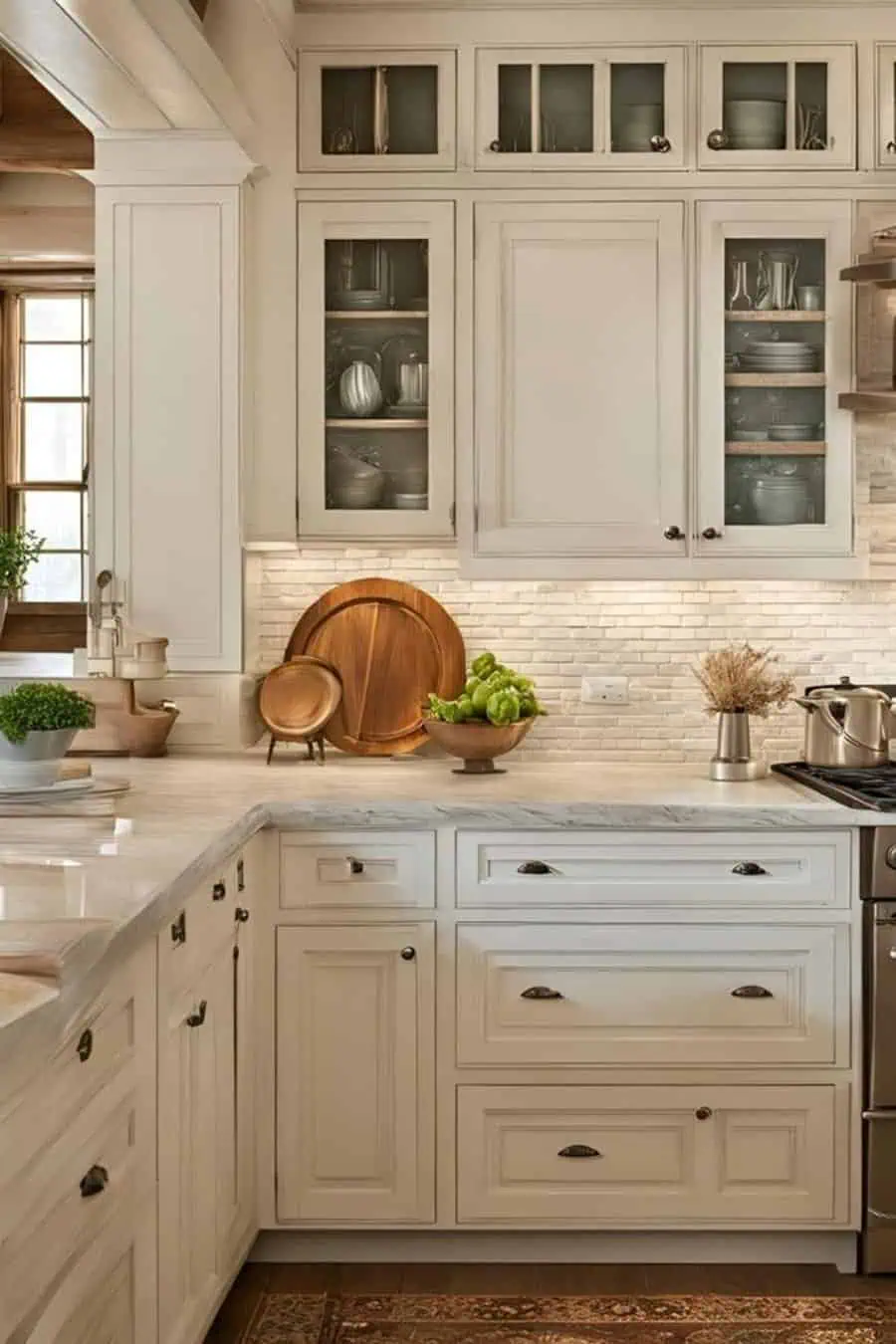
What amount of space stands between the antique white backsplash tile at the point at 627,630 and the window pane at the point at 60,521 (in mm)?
553

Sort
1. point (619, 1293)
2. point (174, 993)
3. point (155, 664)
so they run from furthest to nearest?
point (155, 664) < point (619, 1293) < point (174, 993)

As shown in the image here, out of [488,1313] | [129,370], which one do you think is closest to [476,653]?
[129,370]

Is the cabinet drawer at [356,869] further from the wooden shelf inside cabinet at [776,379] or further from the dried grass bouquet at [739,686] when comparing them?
the wooden shelf inside cabinet at [776,379]

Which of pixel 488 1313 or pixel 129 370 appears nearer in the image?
pixel 488 1313

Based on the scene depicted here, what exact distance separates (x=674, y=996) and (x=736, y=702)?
741 mm

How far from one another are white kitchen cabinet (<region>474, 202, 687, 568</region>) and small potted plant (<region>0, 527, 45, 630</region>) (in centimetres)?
126

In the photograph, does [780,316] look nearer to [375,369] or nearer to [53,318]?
[375,369]

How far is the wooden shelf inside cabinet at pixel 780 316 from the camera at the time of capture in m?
4.06

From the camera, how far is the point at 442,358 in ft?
13.4

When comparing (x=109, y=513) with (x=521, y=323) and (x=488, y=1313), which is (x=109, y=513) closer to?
(x=521, y=323)

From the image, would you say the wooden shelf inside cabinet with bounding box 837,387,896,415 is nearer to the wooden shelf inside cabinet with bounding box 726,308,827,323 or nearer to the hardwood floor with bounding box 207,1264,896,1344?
the wooden shelf inside cabinet with bounding box 726,308,827,323

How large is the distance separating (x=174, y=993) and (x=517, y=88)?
246 cm

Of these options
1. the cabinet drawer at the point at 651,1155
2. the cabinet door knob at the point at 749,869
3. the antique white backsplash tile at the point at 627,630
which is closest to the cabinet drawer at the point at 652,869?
the cabinet door knob at the point at 749,869

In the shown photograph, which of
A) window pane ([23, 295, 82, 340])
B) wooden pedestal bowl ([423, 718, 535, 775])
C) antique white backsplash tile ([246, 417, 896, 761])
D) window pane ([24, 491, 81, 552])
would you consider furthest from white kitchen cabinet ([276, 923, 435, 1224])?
window pane ([23, 295, 82, 340])
